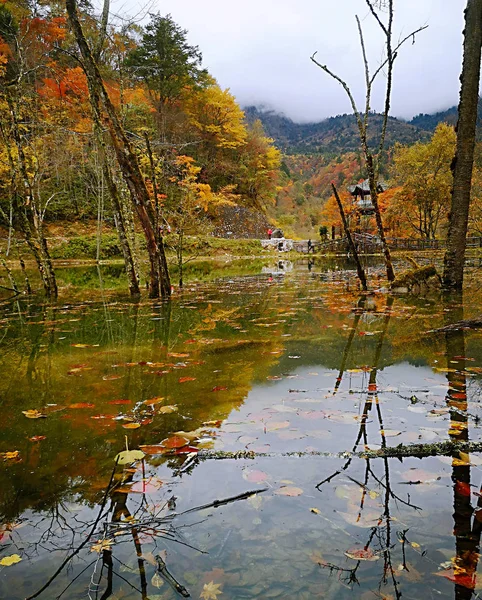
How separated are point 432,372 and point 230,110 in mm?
32903

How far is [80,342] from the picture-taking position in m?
4.47

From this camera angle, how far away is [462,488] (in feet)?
5.08

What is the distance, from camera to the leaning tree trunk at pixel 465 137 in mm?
6668

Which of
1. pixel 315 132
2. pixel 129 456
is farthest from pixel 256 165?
pixel 315 132

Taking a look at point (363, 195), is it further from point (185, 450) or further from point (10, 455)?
point (10, 455)

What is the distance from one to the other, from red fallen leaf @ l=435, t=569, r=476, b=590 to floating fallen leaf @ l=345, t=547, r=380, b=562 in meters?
0.19

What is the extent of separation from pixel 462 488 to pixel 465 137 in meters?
7.20

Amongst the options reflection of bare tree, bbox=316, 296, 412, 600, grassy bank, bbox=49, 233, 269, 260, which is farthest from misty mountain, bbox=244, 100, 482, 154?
reflection of bare tree, bbox=316, 296, 412, 600

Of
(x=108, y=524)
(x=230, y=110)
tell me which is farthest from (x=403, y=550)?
(x=230, y=110)

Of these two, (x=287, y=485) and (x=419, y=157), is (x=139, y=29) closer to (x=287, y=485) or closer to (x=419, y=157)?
(x=287, y=485)

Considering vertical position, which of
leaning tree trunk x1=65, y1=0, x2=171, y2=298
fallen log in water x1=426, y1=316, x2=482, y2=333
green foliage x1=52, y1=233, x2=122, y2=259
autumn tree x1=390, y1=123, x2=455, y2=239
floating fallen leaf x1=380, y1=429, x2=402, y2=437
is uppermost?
autumn tree x1=390, y1=123, x2=455, y2=239

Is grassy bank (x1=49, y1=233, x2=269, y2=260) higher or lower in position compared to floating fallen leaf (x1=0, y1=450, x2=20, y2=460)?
higher

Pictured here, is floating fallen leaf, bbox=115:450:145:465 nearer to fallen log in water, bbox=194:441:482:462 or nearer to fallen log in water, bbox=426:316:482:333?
fallen log in water, bbox=194:441:482:462

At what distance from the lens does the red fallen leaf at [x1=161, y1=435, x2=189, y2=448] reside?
2.00m
